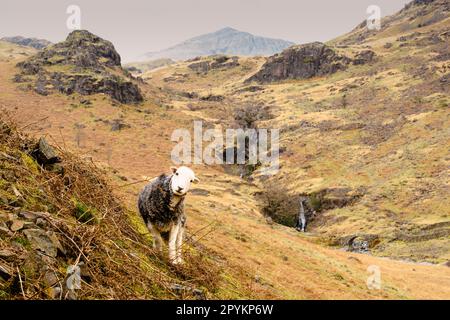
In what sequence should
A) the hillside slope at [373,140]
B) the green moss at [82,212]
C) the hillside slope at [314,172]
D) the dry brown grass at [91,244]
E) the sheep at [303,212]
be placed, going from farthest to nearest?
the sheep at [303,212] < the hillside slope at [373,140] < the hillside slope at [314,172] < the green moss at [82,212] < the dry brown grass at [91,244]

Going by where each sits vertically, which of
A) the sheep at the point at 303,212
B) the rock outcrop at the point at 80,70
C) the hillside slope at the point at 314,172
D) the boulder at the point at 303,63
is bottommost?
the sheep at the point at 303,212

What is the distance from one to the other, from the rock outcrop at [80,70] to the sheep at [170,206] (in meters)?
90.5

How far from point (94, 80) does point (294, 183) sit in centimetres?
5306

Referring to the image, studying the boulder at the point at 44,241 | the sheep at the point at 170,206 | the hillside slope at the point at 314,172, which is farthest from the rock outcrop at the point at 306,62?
the boulder at the point at 44,241

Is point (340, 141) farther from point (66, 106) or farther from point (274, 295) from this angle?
point (274, 295)

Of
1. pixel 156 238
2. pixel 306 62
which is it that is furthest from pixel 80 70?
pixel 156 238

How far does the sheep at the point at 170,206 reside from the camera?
32.0ft

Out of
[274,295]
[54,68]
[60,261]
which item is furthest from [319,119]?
[60,261]

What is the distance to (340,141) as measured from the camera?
90.2 meters

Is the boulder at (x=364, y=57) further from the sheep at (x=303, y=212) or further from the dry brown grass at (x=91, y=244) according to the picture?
the dry brown grass at (x=91, y=244)

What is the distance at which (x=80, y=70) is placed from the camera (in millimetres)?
102062

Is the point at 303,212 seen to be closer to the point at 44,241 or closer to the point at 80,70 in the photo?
the point at 44,241

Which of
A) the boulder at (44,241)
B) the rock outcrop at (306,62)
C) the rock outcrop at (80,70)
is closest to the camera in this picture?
the boulder at (44,241)

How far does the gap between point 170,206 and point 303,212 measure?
5608cm
